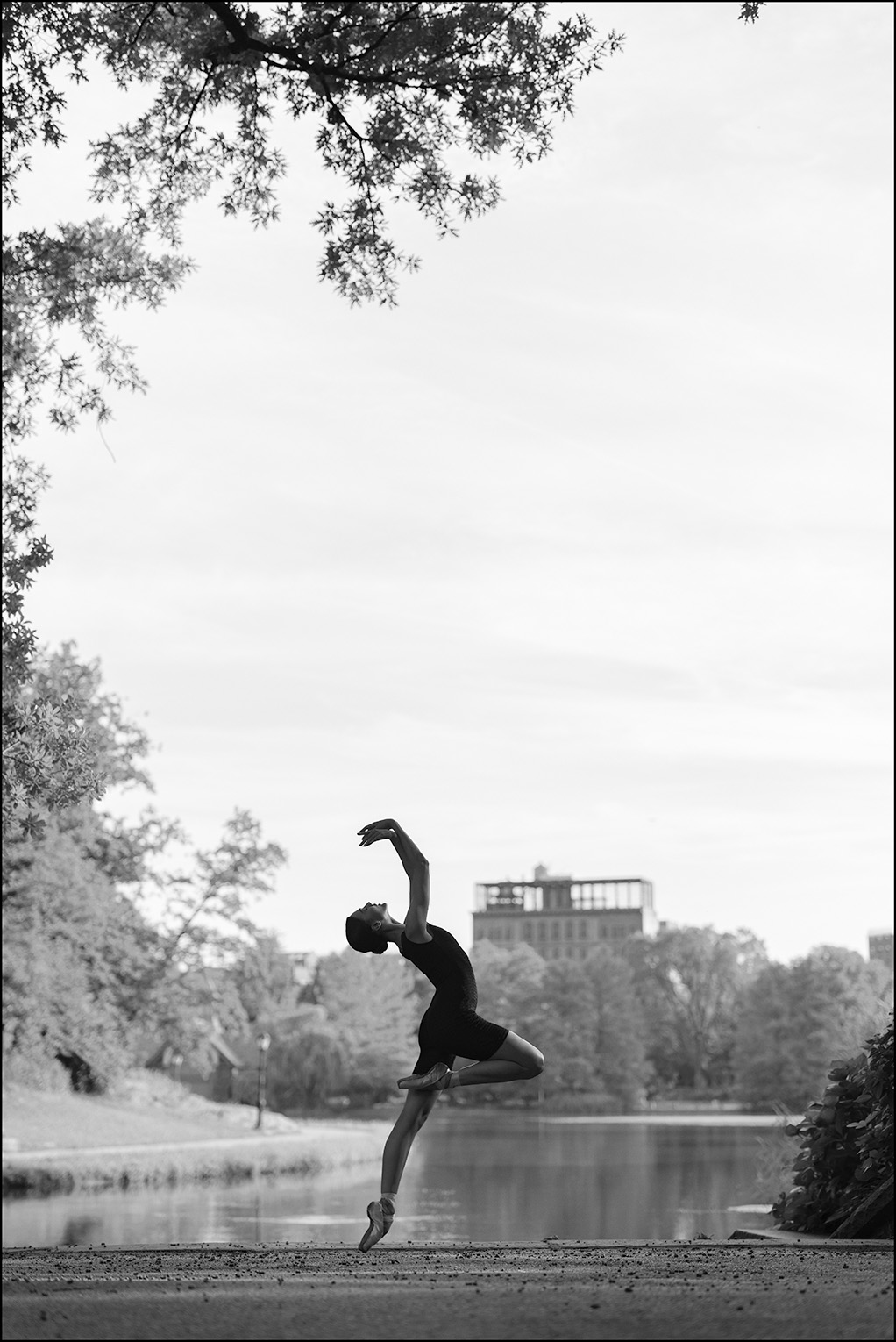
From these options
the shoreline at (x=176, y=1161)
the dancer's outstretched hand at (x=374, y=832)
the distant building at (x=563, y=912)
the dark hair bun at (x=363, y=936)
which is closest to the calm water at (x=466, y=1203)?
the shoreline at (x=176, y=1161)

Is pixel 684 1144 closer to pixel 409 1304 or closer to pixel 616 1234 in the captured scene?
pixel 616 1234

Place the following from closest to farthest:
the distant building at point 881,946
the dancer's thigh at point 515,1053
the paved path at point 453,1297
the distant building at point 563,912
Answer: the paved path at point 453,1297
the dancer's thigh at point 515,1053
the distant building at point 881,946
the distant building at point 563,912

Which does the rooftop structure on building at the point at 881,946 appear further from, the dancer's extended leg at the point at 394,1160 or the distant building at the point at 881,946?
the dancer's extended leg at the point at 394,1160

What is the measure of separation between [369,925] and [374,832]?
1.81 ft

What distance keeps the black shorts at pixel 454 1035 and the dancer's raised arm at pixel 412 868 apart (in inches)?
13.6

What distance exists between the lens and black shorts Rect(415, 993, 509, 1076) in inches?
271

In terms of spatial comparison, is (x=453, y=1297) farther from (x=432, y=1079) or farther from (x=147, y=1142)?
(x=147, y=1142)

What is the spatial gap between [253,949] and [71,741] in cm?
3522

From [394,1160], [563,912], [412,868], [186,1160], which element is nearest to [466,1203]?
[186,1160]

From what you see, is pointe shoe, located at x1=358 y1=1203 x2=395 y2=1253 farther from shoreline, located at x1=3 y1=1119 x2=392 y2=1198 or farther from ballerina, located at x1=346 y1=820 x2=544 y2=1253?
shoreline, located at x1=3 y1=1119 x2=392 y2=1198

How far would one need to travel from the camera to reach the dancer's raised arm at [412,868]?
684 centimetres

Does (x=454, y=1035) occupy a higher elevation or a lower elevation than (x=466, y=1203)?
higher

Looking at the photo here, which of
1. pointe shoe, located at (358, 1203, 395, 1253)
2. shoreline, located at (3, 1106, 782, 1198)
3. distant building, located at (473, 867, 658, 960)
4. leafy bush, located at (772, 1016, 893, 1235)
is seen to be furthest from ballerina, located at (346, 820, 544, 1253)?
distant building, located at (473, 867, 658, 960)

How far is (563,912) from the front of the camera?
15750 centimetres
